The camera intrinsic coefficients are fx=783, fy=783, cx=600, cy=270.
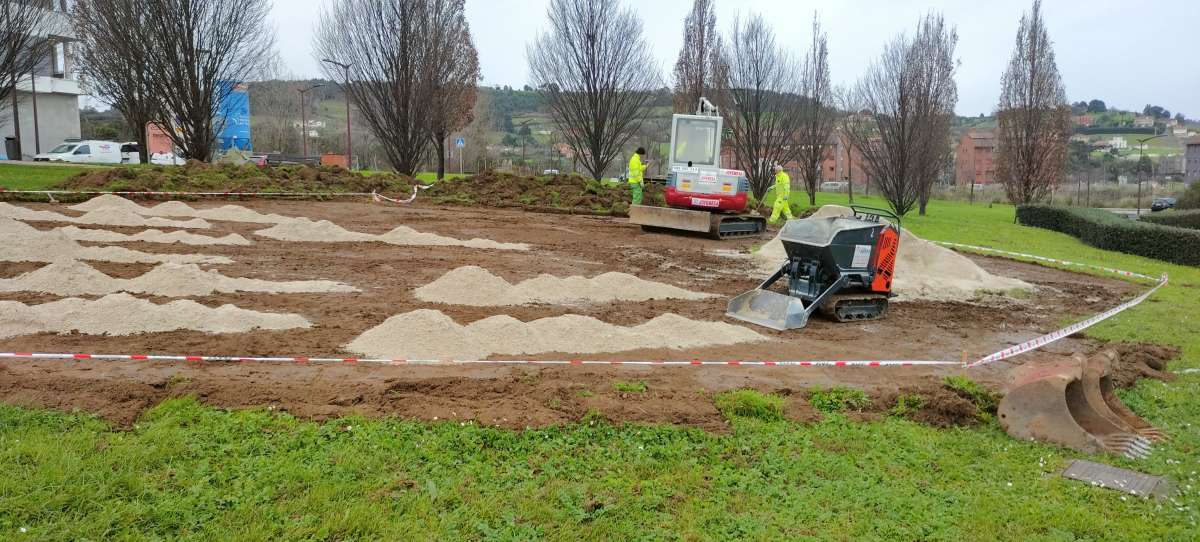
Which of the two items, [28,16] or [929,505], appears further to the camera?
[28,16]

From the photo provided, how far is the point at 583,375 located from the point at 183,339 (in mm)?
4053

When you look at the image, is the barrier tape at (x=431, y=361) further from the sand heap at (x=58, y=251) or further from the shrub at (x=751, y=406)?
the sand heap at (x=58, y=251)

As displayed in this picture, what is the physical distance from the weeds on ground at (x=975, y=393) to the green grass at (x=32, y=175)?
75.7 feet

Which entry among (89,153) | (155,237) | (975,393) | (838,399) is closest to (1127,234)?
(975,393)

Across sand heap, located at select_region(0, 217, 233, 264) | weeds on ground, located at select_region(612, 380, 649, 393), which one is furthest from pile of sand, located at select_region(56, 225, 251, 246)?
weeds on ground, located at select_region(612, 380, 649, 393)

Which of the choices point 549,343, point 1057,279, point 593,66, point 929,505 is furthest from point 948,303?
point 593,66

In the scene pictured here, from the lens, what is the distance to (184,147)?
26.7 m

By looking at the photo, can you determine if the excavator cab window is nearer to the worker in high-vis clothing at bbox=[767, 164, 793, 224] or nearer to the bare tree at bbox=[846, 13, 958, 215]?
the worker in high-vis clothing at bbox=[767, 164, 793, 224]

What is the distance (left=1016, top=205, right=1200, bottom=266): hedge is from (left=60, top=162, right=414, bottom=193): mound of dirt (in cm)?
2087

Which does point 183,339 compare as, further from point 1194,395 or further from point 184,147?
point 184,147

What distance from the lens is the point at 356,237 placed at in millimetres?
15508

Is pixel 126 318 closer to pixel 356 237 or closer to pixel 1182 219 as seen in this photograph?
pixel 356 237

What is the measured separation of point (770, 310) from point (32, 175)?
22.8 metres

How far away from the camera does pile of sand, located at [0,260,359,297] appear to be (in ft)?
31.8
